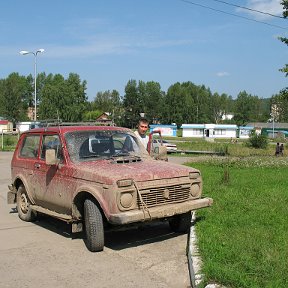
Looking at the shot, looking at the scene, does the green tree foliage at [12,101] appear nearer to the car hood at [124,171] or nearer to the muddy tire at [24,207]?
the muddy tire at [24,207]

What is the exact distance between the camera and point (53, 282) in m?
5.22

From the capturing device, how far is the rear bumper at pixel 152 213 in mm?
5961

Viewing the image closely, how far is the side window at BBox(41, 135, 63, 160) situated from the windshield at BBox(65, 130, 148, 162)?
8.6 inches

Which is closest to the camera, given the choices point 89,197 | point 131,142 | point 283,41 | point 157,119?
point 89,197

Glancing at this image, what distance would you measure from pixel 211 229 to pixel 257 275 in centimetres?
211

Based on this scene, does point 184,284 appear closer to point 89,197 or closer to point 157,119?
point 89,197

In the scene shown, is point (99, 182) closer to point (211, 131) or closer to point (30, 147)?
point (30, 147)

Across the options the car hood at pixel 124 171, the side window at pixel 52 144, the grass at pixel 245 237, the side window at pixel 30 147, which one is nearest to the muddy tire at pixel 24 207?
the side window at pixel 30 147

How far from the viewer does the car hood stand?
624 cm

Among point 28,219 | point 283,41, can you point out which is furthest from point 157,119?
point 28,219

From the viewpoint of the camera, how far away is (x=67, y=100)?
315 feet

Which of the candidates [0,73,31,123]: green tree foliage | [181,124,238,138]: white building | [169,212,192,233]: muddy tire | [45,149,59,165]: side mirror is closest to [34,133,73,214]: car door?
[45,149,59,165]: side mirror

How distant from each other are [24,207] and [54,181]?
1.69 meters

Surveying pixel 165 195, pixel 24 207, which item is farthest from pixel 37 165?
pixel 165 195
